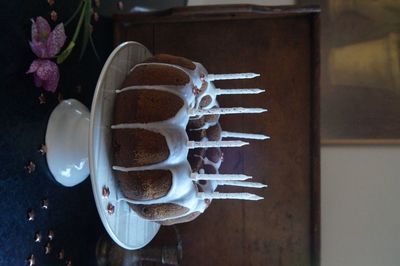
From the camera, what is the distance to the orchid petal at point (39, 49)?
0.67 meters

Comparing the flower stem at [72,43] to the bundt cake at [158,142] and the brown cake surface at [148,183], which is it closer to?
the bundt cake at [158,142]

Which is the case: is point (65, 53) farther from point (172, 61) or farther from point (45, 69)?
point (172, 61)

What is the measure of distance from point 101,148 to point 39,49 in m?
0.21

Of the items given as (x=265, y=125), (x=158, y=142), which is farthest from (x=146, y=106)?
(x=265, y=125)

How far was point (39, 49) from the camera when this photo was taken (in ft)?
2.21

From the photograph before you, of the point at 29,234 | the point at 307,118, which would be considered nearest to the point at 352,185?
the point at 307,118

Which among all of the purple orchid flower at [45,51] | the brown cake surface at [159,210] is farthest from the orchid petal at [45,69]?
the brown cake surface at [159,210]

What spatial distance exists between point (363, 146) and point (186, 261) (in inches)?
25.0

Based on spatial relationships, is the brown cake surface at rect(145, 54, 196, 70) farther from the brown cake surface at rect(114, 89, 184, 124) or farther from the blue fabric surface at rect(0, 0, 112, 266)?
the blue fabric surface at rect(0, 0, 112, 266)

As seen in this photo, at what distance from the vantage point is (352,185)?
4.17ft

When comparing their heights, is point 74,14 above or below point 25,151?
above

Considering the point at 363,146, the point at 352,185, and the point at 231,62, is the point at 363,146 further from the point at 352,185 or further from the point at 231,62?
the point at 231,62

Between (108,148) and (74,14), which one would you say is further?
(74,14)

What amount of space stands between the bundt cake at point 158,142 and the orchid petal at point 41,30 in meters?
0.16
